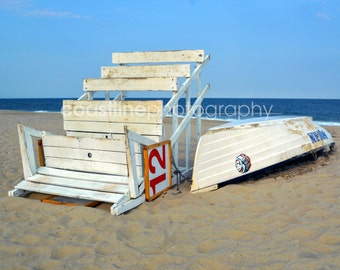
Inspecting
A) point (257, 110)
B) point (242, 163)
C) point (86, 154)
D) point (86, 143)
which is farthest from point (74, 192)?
point (257, 110)

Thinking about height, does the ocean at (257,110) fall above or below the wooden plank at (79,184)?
below

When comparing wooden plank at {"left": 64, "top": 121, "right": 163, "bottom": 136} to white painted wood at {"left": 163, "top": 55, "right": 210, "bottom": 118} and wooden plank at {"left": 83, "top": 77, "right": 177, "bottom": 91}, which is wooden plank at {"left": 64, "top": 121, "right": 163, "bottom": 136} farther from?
wooden plank at {"left": 83, "top": 77, "right": 177, "bottom": 91}

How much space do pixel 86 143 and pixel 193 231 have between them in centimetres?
205

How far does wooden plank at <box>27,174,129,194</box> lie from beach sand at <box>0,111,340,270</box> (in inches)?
10.8

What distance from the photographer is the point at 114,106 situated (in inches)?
186

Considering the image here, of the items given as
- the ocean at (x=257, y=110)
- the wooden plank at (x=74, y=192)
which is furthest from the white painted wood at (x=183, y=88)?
the wooden plank at (x=74, y=192)

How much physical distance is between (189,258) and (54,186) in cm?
246

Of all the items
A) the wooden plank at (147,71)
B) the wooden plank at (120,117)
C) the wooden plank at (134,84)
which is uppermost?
the wooden plank at (147,71)

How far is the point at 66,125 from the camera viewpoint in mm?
5172

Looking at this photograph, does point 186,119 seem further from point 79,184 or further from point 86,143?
point 79,184

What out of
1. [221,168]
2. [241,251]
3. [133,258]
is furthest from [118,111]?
[241,251]

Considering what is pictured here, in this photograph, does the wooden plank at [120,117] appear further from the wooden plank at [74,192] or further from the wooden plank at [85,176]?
the wooden plank at [74,192]

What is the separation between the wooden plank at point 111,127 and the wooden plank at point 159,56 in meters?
1.59

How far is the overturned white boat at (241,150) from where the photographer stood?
4.60m
